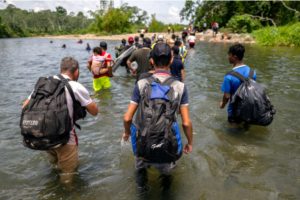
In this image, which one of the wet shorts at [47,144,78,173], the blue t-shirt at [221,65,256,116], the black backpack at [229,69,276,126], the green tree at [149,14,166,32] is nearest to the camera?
the wet shorts at [47,144,78,173]

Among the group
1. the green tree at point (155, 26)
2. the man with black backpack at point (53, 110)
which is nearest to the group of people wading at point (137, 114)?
the man with black backpack at point (53, 110)

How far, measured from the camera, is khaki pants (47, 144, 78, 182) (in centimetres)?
412

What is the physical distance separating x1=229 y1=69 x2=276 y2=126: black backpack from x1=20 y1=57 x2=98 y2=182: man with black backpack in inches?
111

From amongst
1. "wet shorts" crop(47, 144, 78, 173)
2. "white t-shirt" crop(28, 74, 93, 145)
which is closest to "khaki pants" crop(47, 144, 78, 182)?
"wet shorts" crop(47, 144, 78, 173)

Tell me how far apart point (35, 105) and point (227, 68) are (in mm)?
13374

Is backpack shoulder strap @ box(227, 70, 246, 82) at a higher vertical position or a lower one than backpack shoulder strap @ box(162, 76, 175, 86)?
lower

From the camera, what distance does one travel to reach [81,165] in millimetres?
5410

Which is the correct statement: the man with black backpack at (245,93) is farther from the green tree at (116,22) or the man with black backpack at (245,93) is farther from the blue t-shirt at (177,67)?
the green tree at (116,22)

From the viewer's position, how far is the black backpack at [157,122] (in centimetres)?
331

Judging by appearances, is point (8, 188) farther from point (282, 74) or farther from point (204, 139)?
point (282, 74)

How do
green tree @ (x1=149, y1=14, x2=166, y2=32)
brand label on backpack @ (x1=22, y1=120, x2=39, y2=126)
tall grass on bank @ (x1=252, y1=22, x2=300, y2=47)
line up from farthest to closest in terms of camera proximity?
1. green tree @ (x1=149, y1=14, x2=166, y2=32)
2. tall grass on bank @ (x1=252, y1=22, x2=300, y2=47)
3. brand label on backpack @ (x1=22, y1=120, x2=39, y2=126)

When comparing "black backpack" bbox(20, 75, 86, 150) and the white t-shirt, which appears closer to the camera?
"black backpack" bbox(20, 75, 86, 150)

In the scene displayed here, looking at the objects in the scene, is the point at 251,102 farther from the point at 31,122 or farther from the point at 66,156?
the point at 31,122

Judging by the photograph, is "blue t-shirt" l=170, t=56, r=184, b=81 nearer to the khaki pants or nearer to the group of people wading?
the group of people wading
